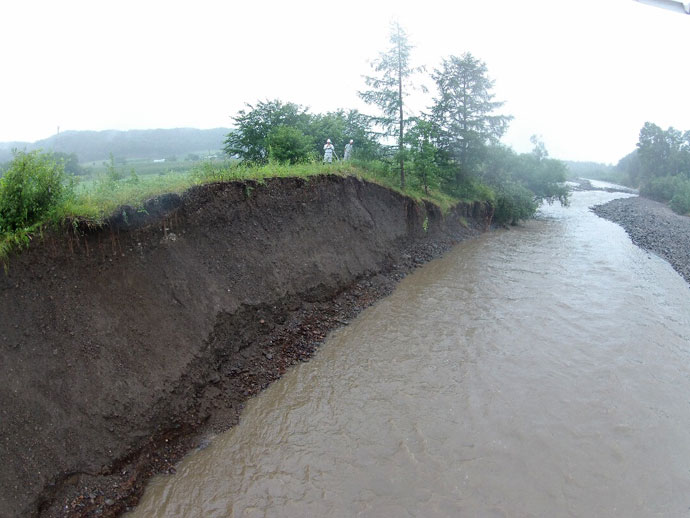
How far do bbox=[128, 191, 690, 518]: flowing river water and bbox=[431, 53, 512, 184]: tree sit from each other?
44.2 ft

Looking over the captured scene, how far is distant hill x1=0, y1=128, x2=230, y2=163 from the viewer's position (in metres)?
25.0

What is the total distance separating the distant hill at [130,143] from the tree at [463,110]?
1353 cm

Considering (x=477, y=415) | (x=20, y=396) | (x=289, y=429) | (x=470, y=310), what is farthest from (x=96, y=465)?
(x=470, y=310)

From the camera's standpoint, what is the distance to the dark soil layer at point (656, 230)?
1892cm

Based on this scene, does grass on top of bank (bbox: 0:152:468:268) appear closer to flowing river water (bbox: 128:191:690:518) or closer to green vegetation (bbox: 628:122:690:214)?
flowing river water (bbox: 128:191:690:518)

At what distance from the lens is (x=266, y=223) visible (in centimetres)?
1090

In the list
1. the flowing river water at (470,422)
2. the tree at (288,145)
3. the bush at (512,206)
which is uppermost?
the tree at (288,145)

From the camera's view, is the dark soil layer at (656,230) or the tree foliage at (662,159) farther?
the tree foliage at (662,159)

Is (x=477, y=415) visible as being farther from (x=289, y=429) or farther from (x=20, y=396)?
(x=20, y=396)

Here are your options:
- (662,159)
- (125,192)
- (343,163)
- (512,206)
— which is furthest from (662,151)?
(125,192)

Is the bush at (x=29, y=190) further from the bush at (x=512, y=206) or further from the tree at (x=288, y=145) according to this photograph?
the bush at (x=512, y=206)

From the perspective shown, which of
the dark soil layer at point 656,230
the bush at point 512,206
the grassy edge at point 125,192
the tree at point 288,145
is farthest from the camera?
the bush at point 512,206

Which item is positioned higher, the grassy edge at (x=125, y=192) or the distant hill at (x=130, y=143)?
the distant hill at (x=130, y=143)

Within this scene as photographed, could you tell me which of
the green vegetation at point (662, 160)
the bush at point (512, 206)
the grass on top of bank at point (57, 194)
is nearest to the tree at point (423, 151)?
the bush at point (512, 206)
